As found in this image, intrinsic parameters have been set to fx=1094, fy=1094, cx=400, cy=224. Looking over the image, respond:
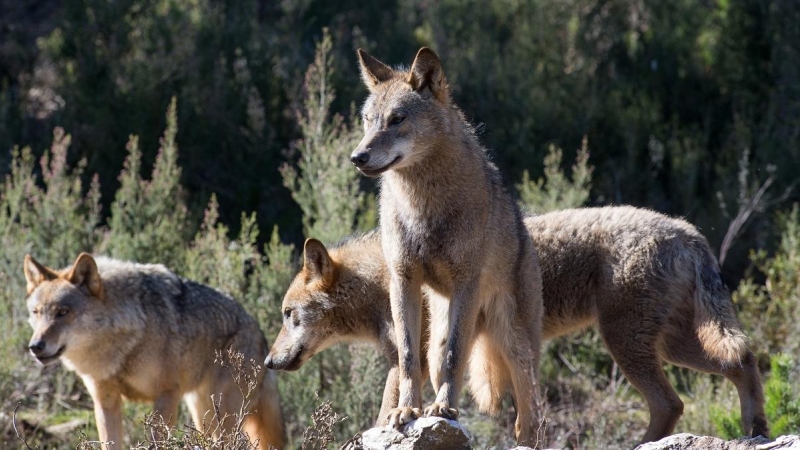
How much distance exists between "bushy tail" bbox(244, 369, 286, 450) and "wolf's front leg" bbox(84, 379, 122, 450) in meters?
0.89

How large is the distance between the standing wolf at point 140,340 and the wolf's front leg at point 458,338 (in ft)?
7.09

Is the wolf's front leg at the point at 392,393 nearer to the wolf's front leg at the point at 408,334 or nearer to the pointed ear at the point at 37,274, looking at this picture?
the wolf's front leg at the point at 408,334

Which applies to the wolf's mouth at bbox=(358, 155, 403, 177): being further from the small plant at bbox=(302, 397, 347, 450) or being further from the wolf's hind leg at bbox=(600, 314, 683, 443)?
the wolf's hind leg at bbox=(600, 314, 683, 443)

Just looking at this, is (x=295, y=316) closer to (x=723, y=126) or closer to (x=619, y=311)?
(x=619, y=311)

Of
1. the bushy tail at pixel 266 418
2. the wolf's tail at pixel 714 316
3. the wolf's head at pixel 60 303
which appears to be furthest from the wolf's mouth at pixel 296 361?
the wolf's tail at pixel 714 316

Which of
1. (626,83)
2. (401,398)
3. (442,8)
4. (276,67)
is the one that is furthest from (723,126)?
(401,398)

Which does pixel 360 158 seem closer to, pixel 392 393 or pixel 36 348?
pixel 392 393

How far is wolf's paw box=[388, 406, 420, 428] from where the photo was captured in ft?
16.5

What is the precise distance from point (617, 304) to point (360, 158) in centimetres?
230

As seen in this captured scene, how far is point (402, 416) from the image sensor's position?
5.03m

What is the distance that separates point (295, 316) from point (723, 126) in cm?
934

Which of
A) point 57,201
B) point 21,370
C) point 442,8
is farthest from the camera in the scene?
point 442,8

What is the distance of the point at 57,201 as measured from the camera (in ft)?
32.8

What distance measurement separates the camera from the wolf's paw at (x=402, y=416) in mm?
5016
